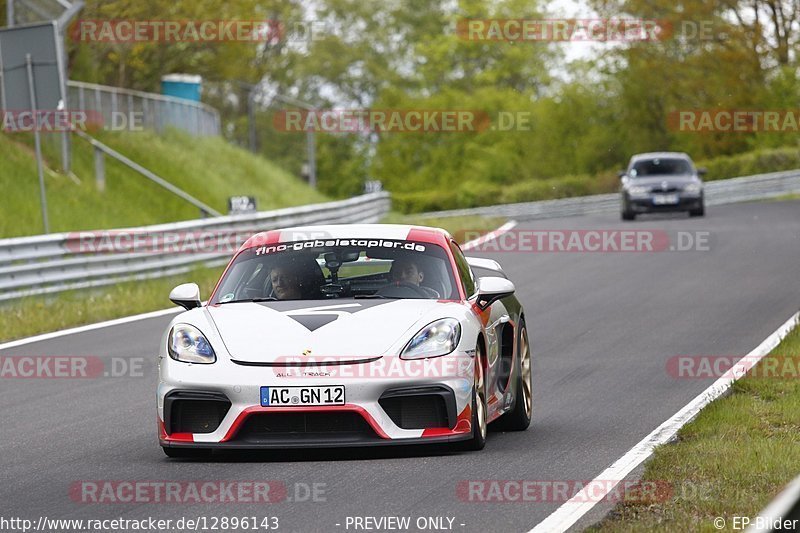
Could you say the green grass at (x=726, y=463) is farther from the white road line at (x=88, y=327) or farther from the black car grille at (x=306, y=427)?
the white road line at (x=88, y=327)

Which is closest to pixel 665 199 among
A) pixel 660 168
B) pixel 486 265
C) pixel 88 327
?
pixel 660 168

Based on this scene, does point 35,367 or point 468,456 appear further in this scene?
point 35,367

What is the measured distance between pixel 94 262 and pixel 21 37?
287cm

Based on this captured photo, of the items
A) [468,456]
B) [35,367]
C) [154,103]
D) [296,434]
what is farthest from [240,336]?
[154,103]

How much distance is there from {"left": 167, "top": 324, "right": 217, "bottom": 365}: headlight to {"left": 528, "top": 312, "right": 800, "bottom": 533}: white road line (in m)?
2.16

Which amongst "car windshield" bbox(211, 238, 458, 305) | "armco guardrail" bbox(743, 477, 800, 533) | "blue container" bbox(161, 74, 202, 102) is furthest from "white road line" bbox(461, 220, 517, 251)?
"armco guardrail" bbox(743, 477, 800, 533)

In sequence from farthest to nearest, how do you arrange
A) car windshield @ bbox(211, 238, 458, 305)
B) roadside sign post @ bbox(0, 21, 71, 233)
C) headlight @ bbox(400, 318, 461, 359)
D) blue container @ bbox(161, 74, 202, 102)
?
blue container @ bbox(161, 74, 202, 102) < roadside sign post @ bbox(0, 21, 71, 233) < car windshield @ bbox(211, 238, 458, 305) < headlight @ bbox(400, 318, 461, 359)

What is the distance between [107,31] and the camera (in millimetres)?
37625

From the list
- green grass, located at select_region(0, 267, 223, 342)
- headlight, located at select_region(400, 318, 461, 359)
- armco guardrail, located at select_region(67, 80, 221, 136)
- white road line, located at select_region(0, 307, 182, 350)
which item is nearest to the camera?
headlight, located at select_region(400, 318, 461, 359)

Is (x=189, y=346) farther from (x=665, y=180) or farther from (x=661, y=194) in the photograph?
(x=665, y=180)

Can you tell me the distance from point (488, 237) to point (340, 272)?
821 inches

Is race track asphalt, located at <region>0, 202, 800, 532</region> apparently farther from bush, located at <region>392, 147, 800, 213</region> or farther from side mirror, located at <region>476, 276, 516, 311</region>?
bush, located at <region>392, 147, 800, 213</region>

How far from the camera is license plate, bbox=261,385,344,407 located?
8.07 meters

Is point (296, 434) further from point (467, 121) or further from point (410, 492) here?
point (467, 121)
